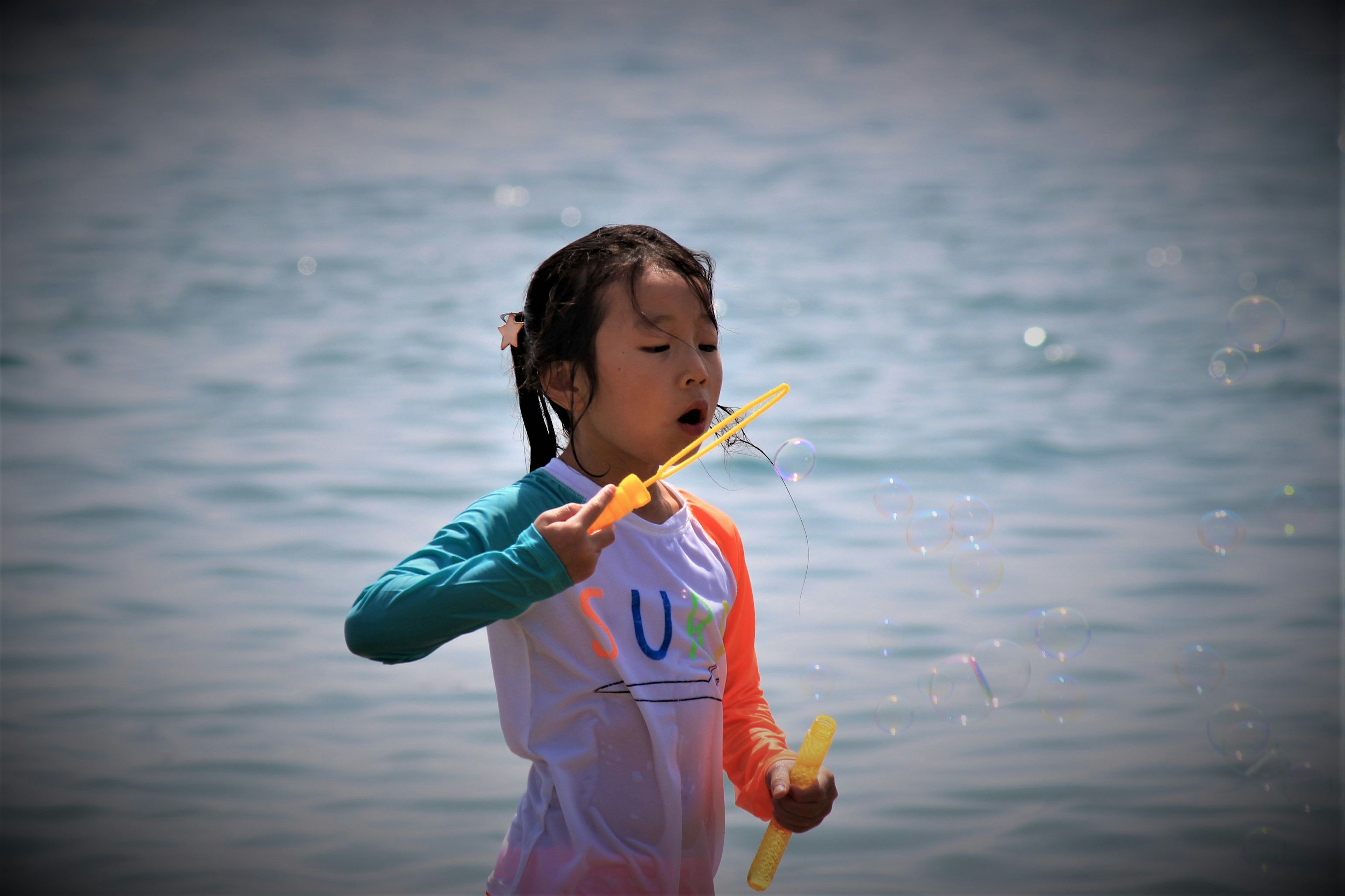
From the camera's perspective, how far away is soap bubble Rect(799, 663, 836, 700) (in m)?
2.37

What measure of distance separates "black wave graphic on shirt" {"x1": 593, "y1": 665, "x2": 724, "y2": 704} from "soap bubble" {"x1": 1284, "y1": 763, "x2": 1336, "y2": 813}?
1572mm

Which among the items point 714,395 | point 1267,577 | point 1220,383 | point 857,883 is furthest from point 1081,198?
point 714,395

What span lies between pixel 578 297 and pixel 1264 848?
1656mm

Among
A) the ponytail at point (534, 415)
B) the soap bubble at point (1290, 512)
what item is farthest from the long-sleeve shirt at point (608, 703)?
the soap bubble at point (1290, 512)

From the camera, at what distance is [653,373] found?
116 centimetres

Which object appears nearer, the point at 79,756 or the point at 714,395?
the point at 714,395

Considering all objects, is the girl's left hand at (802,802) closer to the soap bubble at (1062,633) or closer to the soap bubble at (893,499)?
the soap bubble at (893,499)

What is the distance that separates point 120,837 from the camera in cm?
221

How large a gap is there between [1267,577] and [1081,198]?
184 inches

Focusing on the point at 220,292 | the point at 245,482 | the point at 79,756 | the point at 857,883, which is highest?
the point at 220,292

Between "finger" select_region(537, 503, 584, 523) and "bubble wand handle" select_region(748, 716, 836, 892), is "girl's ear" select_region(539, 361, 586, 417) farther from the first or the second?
"bubble wand handle" select_region(748, 716, 836, 892)

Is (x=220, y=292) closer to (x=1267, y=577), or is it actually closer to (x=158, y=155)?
(x=158, y=155)

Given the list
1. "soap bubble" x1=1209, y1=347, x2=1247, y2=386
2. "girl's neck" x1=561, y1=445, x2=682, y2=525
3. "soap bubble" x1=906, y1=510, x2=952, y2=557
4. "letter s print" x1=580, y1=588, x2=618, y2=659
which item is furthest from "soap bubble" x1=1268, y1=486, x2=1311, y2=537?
"letter s print" x1=580, y1=588, x2=618, y2=659

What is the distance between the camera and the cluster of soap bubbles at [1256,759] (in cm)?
216
